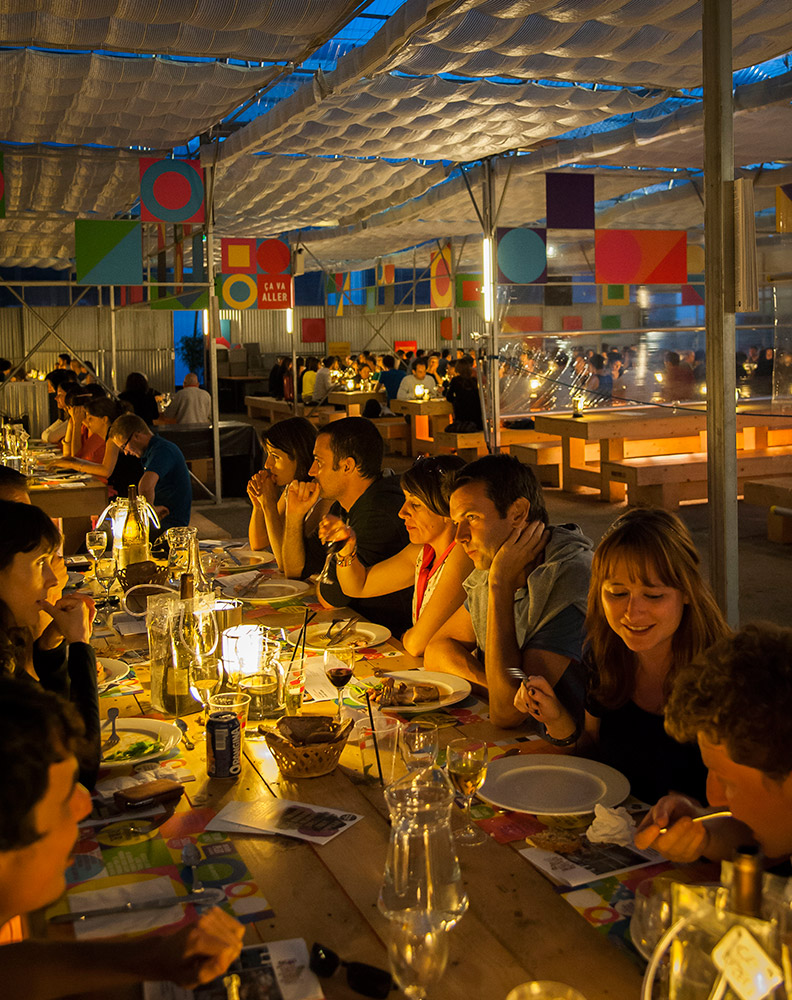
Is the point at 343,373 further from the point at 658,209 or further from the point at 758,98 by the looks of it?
the point at 758,98

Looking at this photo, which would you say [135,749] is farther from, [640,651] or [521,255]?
[521,255]

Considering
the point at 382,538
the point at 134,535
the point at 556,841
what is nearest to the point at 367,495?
the point at 382,538

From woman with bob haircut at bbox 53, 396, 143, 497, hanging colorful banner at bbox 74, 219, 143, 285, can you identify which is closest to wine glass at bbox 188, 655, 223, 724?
woman with bob haircut at bbox 53, 396, 143, 497

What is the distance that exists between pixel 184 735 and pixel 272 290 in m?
10.1

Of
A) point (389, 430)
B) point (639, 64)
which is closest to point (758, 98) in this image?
point (639, 64)

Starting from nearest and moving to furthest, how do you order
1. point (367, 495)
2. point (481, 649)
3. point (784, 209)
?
point (481, 649) < point (367, 495) < point (784, 209)

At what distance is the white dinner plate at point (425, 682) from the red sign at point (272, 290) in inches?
380

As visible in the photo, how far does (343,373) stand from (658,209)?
6.11 m

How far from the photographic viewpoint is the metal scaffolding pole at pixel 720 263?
3.30 metres

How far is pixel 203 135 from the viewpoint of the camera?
823 centimetres

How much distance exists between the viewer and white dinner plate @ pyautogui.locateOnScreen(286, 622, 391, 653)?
2.65 m

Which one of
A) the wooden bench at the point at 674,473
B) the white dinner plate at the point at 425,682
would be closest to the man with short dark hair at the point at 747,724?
the white dinner plate at the point at 425,682

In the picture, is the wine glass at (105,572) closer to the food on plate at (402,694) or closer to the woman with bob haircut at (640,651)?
the food on plate at (402,694)

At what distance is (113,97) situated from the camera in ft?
21.0
